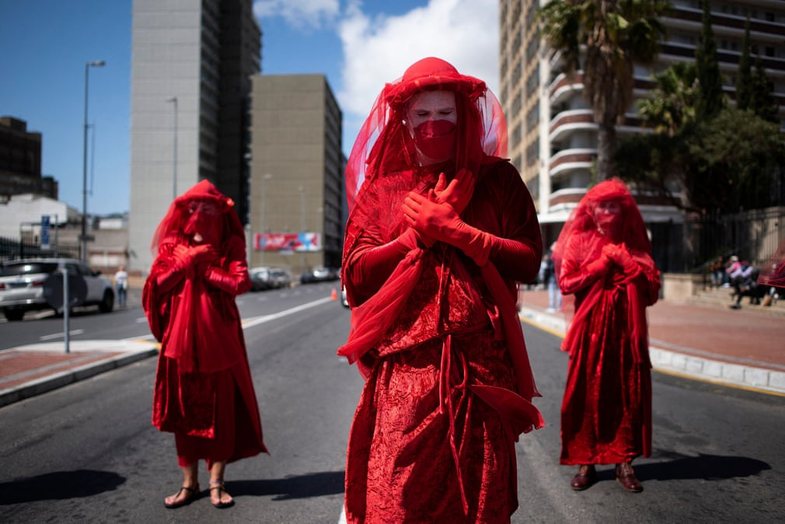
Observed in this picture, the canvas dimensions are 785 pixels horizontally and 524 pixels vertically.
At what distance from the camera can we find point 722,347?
364 inches

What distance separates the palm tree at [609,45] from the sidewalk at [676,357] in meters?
9.53

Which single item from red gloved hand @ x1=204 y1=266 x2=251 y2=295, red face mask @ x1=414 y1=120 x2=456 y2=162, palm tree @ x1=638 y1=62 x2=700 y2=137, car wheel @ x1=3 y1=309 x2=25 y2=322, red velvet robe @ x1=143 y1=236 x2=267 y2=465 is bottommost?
car wheel @ x1=3 y1=309 x2=25 y2=322

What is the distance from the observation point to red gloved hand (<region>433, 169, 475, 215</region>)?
1.96m

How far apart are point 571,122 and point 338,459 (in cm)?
4317

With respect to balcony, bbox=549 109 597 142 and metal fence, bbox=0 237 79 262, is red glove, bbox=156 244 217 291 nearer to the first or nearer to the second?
metal fence, bbox=0 237 79 262

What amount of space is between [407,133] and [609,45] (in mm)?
20087

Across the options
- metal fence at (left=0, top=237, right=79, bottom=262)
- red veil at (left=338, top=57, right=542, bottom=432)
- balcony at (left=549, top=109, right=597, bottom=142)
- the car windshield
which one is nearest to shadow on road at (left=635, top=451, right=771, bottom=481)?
red veil at (left=338, top=57, right=542, bottom=432)

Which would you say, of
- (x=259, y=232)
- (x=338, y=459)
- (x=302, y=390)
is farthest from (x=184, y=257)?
(x=259, y=232)

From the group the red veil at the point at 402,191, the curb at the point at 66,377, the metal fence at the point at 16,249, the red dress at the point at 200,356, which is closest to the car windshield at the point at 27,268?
the metal fence at the point at 16,249

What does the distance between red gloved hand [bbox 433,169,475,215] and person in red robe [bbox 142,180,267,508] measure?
208 cm

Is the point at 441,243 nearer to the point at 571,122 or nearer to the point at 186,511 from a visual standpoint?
the point at 186,511

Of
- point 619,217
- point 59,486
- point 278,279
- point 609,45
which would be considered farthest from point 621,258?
point 278,279

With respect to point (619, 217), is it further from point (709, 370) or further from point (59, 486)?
point (709, 370)

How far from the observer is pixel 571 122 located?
43.7m
